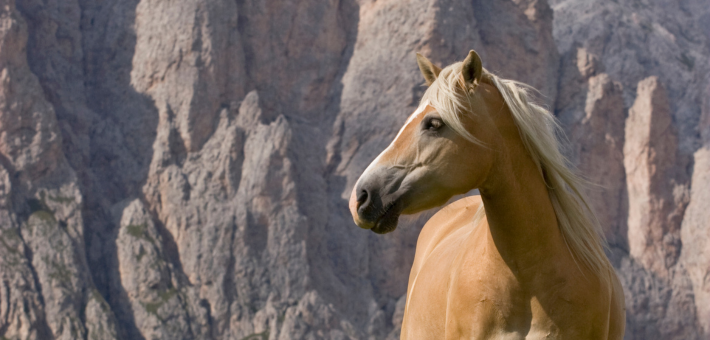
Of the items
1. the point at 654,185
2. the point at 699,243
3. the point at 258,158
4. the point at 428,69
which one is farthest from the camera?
the point at 654,185

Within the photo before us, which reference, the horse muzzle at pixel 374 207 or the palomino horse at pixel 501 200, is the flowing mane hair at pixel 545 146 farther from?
the horse muzzle at pixel 374 207

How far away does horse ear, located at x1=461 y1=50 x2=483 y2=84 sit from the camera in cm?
265

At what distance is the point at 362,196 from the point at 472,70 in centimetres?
69

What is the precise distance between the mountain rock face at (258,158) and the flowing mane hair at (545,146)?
15533mm

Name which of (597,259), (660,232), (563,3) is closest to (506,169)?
(597,259)

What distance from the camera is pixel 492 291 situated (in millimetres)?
2762

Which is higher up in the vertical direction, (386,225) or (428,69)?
(428,69)

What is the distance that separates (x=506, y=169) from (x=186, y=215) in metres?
19.9

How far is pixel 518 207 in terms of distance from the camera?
2.72m

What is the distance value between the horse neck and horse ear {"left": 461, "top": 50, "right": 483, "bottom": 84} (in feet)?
0.85

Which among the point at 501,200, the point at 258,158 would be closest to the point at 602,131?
the point at 258,158

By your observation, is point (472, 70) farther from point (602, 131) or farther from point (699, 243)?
point (699, 243)

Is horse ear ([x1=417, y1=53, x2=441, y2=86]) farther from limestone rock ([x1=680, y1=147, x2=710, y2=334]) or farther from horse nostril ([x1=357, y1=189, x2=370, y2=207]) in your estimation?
limestone rock ([x1=680, y1=147, x2=710, y2=334])

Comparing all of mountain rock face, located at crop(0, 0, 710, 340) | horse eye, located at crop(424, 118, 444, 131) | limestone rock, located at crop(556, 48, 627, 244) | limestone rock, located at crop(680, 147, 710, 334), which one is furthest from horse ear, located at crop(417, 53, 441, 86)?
limestone rock, located at crop(680, 147, 710, 334)
